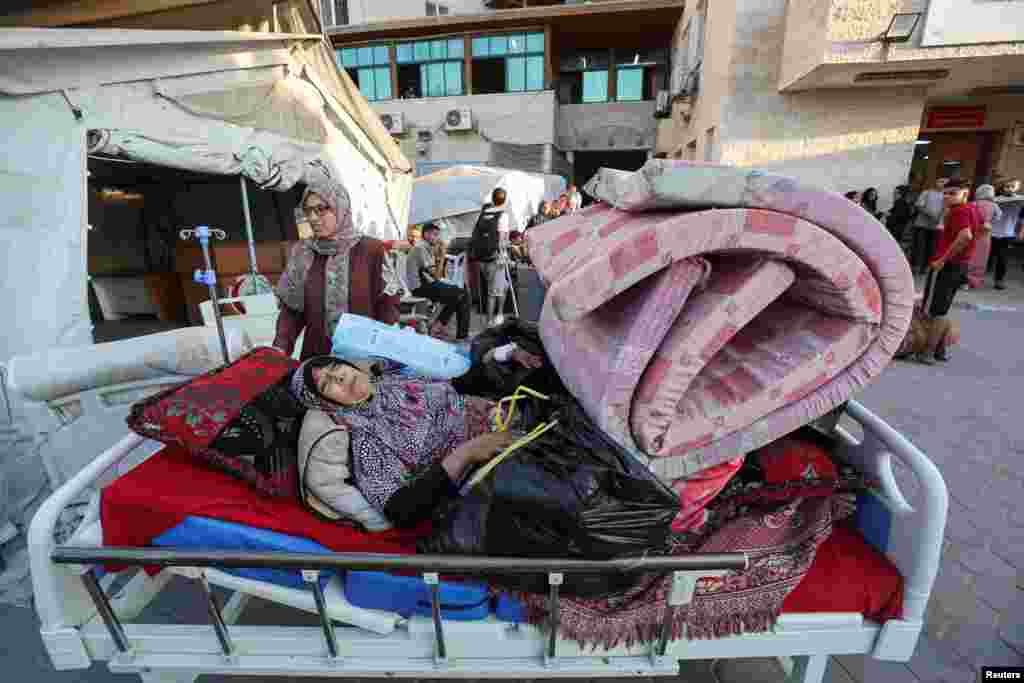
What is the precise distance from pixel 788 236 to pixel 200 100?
4.79 metres

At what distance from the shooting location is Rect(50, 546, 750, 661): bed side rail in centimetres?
118

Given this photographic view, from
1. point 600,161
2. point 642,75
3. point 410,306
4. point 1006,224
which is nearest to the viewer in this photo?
point 410,306

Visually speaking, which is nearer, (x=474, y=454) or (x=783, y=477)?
(x=783, y=477)

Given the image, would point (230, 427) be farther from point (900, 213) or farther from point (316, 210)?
point (900, 213)

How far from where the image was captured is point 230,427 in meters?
1.51

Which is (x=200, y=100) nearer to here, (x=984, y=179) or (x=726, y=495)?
(x=726, y=495)

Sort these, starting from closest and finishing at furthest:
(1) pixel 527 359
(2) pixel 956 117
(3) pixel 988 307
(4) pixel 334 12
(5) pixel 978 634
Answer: (5) pixel 978 634, (1) pixel 527 359, (3) pixel 988 307, (2) pixel 956 117, (4) pixel 334 12

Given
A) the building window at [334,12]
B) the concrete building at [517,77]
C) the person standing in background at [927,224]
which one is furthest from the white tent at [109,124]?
the building window at [334,12]

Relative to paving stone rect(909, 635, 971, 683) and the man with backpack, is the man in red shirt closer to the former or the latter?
paving stone rect(909, 635, 971, 683)

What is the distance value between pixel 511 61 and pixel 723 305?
20.1 metres

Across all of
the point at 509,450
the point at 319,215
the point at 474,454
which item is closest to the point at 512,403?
the point at 474,454

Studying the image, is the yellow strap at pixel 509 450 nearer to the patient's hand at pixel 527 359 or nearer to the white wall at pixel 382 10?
the patient's hand at pixel 527 359

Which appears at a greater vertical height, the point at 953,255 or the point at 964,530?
the point at 953,255

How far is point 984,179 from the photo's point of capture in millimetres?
10797
